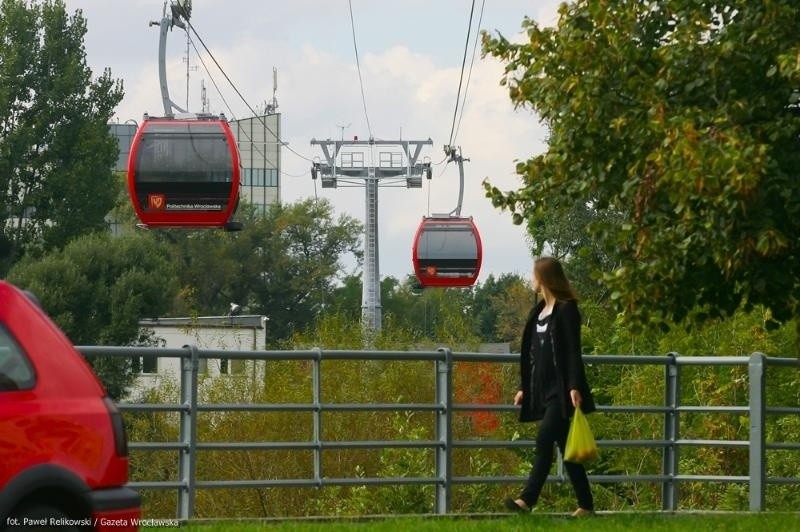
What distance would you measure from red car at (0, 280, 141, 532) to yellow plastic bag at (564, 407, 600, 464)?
467cm

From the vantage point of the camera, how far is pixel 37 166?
92.8 meters

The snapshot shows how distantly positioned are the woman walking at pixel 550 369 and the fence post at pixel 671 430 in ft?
7.72

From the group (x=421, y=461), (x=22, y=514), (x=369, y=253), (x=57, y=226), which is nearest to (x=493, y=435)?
(x=421, y=461)

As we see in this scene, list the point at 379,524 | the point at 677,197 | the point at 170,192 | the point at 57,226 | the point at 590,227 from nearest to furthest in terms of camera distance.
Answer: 1. the point at 379,524
2. the point at 677,197
3. the point at 590,227
4. the point at 170,192
5. the point at 57,226

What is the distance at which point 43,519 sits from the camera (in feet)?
24.0

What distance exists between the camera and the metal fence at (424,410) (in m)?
12.3

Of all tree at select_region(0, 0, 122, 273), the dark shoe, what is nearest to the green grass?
the dark shoe

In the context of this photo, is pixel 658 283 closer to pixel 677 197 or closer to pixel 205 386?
pixel 677 197

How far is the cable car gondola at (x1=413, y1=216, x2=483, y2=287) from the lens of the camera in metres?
48.1

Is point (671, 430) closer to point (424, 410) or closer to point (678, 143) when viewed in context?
point (424, 410)

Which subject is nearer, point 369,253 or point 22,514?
point 22,514

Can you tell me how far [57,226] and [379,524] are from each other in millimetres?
81517

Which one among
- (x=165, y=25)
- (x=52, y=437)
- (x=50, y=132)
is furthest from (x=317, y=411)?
(x=50, y=132)

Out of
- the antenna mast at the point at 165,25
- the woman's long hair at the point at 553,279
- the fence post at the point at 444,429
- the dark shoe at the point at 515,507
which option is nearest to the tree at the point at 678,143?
the woman's long hair at the point at 553,279
